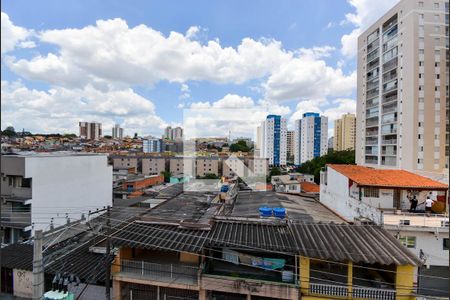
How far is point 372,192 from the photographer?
12320 mm

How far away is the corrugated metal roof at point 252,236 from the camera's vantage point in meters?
7.66

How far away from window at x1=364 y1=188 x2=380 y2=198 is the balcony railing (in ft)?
19.0

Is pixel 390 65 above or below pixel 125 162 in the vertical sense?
above

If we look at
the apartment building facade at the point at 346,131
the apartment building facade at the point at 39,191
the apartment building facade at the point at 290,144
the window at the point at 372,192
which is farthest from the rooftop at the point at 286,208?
the apartment building facade at the point at 290,144

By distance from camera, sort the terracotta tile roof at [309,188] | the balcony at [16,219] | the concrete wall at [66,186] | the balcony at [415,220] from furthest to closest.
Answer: the terracotta tile roof at [309,188] < the concrete wall at [66,186] < the balcony at [16,219] < the balcony at [415,220]

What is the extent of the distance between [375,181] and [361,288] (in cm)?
650

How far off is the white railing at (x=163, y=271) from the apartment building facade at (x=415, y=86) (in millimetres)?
25884

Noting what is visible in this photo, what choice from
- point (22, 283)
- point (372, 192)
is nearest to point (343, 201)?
point (372, 192)

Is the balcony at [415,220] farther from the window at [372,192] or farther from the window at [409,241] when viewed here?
the window at [372,192]

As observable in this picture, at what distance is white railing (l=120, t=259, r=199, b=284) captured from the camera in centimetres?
825

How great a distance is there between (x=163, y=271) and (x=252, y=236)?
305 centimetres

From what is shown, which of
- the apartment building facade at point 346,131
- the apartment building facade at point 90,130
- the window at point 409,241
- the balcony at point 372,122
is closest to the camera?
the window at point 409,241

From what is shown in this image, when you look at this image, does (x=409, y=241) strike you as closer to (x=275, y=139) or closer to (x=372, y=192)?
(x=372, y=192)

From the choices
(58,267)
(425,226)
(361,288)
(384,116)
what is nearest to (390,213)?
(425,226)
